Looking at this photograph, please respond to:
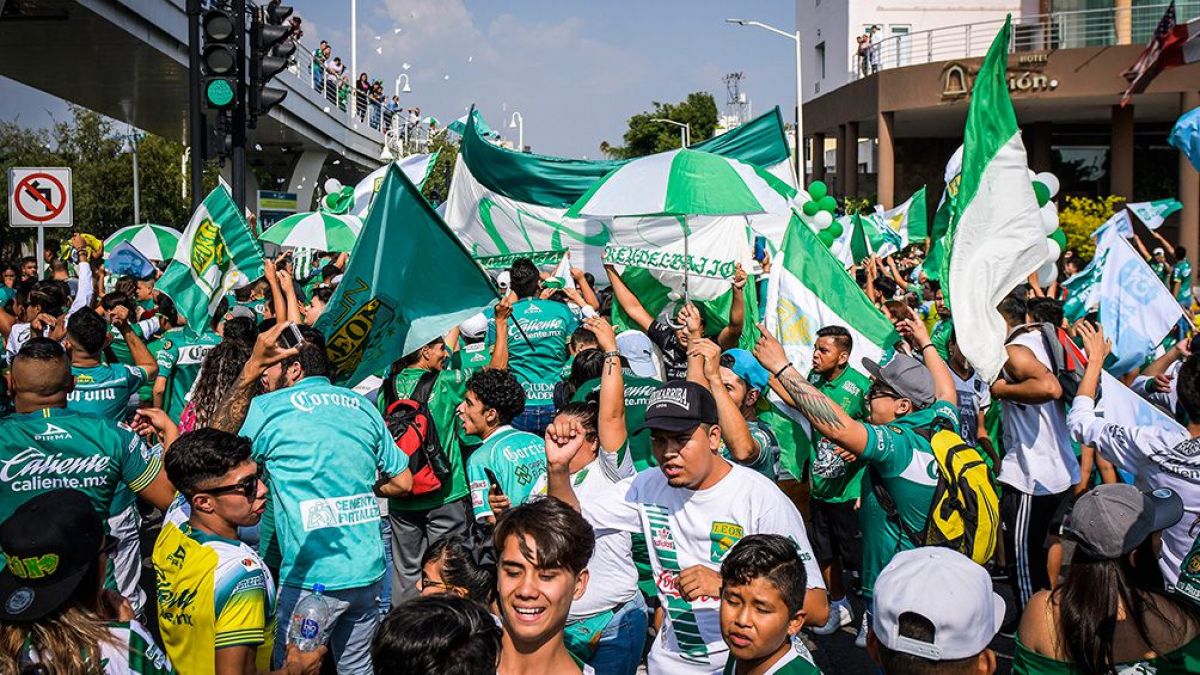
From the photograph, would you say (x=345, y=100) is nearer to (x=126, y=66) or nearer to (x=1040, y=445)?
(x=126, y=66)

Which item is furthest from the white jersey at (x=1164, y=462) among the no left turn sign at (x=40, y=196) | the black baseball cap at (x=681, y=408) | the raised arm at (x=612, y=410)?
the no left turn sign at (x=40, y=196)

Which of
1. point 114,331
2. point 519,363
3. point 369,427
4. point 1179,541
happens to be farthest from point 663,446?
point 114,331

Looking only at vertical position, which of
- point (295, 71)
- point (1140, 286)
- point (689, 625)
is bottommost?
point (689, 625)

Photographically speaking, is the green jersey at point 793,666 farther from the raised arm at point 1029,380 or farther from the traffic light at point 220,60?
the traffic light at point 220,60

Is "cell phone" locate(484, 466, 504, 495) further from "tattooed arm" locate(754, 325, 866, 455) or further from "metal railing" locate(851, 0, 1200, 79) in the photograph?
"metal railing" locate(851, 0, 1200, 79)

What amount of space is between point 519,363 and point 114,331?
11.6 feet

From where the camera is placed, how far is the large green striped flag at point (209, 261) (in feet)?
29.4

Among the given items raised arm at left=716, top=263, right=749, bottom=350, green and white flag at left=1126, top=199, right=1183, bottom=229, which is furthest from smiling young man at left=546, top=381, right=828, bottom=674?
green and white flag at left=1126, top=199, right=1183, bottom=229

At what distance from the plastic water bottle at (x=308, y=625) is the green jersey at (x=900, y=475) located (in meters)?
2.29

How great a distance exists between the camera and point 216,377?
5.91 m

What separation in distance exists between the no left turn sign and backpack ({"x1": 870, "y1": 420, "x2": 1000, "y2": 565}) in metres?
9.82

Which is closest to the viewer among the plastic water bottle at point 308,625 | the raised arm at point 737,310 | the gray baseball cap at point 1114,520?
the gray baseball cap at point 1114,520

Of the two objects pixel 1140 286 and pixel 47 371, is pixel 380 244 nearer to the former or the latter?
pixel 47 371

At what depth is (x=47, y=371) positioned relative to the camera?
195 inches
